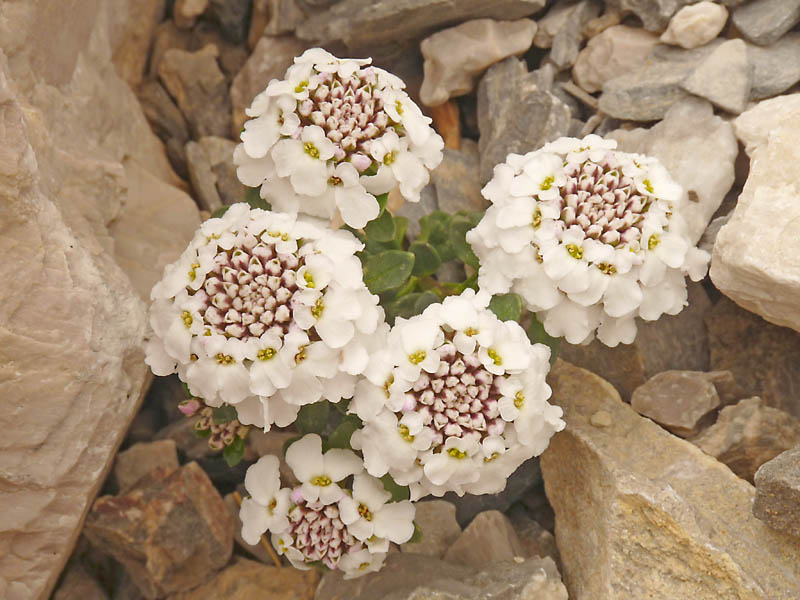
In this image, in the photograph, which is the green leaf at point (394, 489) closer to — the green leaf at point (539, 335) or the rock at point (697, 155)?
the green leaf at point (539, 335)

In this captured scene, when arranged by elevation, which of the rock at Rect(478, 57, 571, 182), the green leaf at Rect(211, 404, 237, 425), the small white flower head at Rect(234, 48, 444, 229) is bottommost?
the green leaf at Rect(211, 404, 237, 425)

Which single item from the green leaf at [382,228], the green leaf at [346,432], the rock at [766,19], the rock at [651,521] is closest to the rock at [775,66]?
the rock at [766,19]

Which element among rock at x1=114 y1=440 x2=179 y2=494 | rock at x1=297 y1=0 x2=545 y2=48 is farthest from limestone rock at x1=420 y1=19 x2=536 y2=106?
rock at x1=114 y1=440 x2=179 y2=494

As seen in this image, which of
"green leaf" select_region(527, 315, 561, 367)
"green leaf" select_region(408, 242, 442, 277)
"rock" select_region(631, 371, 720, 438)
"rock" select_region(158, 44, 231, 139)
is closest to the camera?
"green leaf" select_region(527, 315, 561, 367)

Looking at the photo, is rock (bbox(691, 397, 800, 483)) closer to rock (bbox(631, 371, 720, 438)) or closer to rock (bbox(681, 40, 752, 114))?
rock (bbox(631, 371, 720, 438))

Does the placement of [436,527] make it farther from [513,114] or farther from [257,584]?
[513,114]
